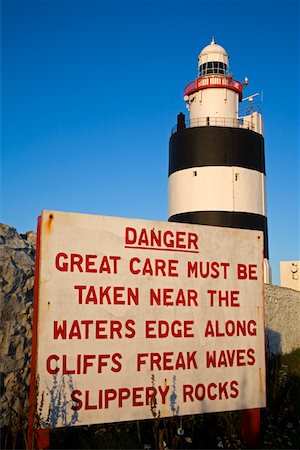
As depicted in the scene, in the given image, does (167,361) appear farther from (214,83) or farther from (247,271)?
(214,83)

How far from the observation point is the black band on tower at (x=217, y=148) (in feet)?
53.6

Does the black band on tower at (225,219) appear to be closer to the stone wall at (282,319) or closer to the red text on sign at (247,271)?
the stone wall at (282,319)

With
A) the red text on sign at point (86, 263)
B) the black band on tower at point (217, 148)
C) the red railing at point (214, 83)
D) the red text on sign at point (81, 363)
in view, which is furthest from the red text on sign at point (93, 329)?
the red railing at point (214, 83)

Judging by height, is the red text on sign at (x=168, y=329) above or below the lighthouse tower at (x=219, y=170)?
below

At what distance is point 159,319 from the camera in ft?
13.7

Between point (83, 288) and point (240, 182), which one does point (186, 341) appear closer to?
point (83, 288)

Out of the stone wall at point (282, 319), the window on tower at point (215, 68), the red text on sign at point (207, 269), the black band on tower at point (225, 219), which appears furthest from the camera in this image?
the window on tower at point (215, 68)

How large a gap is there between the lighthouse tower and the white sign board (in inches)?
449

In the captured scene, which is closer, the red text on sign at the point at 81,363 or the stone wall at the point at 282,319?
the red text on sign at the point at 81,363

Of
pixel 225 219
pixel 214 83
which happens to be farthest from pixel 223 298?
pixel 214 83

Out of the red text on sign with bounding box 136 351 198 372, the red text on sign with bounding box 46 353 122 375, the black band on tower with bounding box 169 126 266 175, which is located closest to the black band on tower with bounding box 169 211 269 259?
the black band on tower with bounding box 169 126 266 175

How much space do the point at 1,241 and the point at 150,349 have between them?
201 cm

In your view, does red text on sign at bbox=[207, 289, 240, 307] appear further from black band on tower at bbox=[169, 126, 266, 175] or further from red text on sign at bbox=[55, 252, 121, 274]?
black band on tower at bbox=[169, 126, 266, 175]

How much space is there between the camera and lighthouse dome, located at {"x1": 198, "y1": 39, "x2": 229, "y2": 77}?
18953 millimetres
